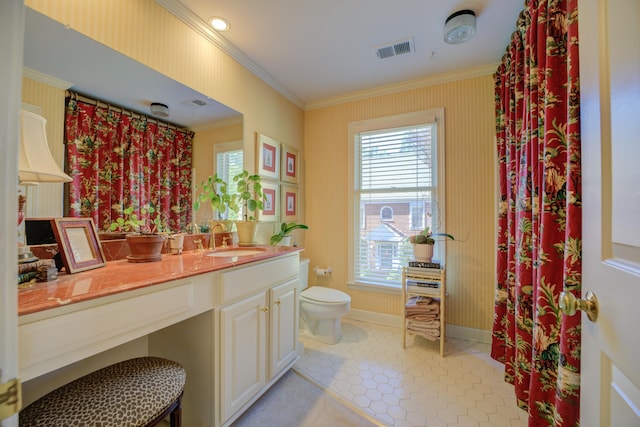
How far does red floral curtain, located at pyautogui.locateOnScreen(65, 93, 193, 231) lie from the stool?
2.48ft

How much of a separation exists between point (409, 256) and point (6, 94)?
269 cm

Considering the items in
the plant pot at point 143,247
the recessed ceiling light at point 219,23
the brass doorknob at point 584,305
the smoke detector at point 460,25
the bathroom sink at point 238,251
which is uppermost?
the recessed ceiling light at point 219,23

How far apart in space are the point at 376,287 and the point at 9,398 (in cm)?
263

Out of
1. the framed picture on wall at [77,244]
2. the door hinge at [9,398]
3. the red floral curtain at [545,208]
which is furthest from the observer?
the framed picture on wall at [77,244]

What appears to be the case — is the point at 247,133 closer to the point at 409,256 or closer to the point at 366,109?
the point at 366,109

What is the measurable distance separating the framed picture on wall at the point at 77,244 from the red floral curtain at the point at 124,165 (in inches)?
6.0

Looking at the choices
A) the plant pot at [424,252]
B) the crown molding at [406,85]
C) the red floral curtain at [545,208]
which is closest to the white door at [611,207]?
the red floral curtain at [545,208]

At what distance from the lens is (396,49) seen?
211cm

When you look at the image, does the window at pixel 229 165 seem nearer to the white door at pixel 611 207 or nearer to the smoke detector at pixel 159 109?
the smoke detector at pixel 159 109

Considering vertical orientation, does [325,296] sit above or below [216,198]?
below

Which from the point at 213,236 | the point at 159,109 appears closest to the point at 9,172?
the point at 159,109

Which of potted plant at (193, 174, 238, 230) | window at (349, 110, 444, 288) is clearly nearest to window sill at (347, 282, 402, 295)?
window at (349, 110, 444, 288)

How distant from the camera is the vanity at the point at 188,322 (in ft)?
2.58

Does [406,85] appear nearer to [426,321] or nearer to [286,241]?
[286,241]
